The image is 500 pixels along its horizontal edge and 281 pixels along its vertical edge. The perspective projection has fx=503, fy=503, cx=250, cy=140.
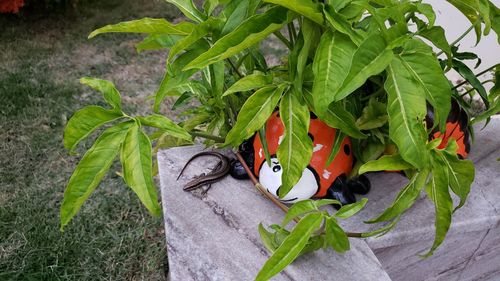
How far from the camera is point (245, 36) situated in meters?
0.72

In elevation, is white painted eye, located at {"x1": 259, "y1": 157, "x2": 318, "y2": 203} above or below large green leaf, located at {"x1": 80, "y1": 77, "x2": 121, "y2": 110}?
below

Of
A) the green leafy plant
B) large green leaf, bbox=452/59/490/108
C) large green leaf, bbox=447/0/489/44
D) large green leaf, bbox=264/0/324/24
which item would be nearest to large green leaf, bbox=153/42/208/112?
the green leafy plant

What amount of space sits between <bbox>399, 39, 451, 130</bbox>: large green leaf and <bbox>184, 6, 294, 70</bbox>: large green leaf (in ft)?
0.59

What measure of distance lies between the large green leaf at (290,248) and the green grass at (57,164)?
0.93 meters

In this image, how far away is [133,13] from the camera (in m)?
3.48

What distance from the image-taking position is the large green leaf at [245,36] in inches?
27.0

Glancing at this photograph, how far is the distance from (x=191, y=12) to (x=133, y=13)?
8.95ft

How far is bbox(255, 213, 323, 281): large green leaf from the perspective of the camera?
694 millimetres

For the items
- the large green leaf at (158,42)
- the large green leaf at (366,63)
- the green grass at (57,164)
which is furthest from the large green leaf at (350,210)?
the green grass at (57,164)

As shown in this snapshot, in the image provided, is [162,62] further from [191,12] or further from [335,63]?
[335,63]

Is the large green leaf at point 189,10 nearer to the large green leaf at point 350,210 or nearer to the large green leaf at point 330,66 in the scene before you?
the large green leaf at point 330,66

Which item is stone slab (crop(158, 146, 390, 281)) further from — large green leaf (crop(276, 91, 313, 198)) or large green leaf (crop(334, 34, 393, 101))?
large green leaf (crop(334, 34, 393, 101))

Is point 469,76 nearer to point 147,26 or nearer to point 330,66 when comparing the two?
point 330,66

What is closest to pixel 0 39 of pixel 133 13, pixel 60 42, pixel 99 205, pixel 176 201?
pixel 60 42
